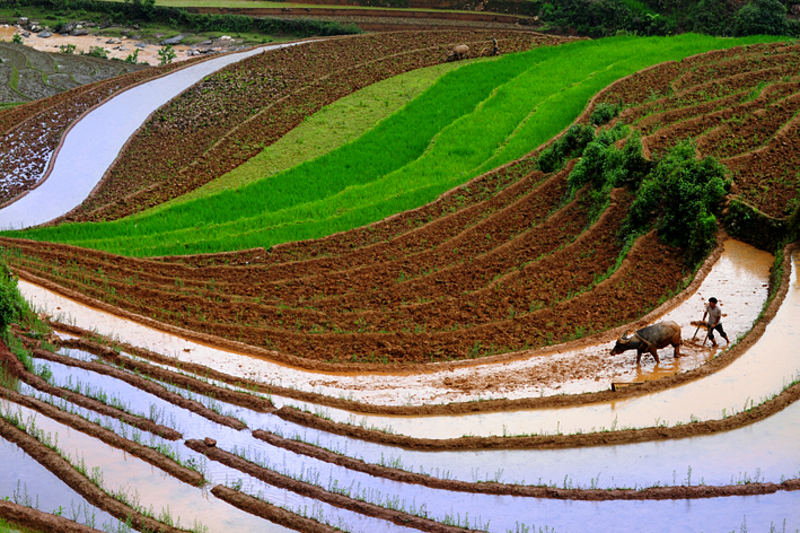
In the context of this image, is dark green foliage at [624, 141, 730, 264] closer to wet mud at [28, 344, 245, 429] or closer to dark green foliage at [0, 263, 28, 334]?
wet mud at [28, 344, 245, 429]

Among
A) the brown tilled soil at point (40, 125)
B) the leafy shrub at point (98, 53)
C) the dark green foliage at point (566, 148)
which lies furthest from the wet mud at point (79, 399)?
the leafy shrub at point (98, 53)

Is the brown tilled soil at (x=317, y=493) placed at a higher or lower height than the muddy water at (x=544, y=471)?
lower

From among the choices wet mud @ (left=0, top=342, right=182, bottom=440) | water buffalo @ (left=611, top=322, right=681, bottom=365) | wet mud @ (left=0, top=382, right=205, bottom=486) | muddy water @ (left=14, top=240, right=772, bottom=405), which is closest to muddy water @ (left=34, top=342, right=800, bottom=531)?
wet mud @ (left=0, top=382, right=205, bottom=486)

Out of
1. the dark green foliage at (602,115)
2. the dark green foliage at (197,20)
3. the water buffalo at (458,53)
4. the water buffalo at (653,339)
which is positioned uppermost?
the dark green foliage at (197,20)

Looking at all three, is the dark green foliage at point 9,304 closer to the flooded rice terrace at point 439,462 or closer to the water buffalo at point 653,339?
the flooded rice terrace at point 439,462

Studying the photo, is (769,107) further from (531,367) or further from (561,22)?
(561,22)

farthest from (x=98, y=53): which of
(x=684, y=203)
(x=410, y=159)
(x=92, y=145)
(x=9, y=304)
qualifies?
(x=684, y=203)
